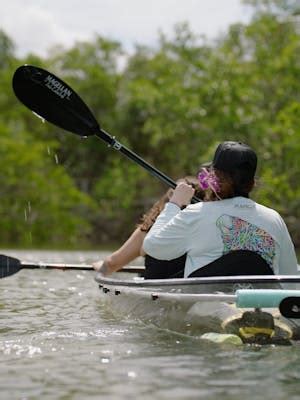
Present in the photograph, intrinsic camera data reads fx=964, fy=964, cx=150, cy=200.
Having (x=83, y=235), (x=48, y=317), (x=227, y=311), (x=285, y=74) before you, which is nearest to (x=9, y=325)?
(x=48, y=317)

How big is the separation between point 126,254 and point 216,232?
1.79 meters

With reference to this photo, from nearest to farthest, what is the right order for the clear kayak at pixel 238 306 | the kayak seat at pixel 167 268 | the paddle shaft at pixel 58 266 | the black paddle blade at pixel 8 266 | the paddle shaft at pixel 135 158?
1. the clear kayak at pixel 238 306
2. the kayak seat at pixel 167 268
3. the paddle shaft at pixel 135 158
4. the black paddle blade at pixel 8 266
5. the paddle shaft at pixel 58 266

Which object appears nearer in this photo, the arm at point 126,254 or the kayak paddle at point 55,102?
the arm at point 126,254

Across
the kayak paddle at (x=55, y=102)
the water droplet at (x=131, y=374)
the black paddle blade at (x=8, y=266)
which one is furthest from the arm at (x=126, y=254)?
the water droplet at (x=131, y=374)

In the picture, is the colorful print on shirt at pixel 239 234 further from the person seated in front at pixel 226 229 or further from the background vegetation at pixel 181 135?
the background vegetation at pixel 181 135

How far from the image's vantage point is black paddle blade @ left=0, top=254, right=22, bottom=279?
773 centimetres

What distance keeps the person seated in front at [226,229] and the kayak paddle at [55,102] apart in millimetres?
2352

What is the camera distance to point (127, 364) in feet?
14.9

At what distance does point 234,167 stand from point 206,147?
21.9 m

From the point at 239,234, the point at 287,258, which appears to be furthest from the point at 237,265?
the point at 287,258

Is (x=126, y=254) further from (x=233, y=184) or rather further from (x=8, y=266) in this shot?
(x=233, y=184)

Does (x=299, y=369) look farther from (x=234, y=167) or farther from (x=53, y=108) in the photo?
(x=53, y=108)

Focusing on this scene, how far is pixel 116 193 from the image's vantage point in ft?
115

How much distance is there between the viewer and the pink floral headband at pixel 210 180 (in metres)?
5.43
